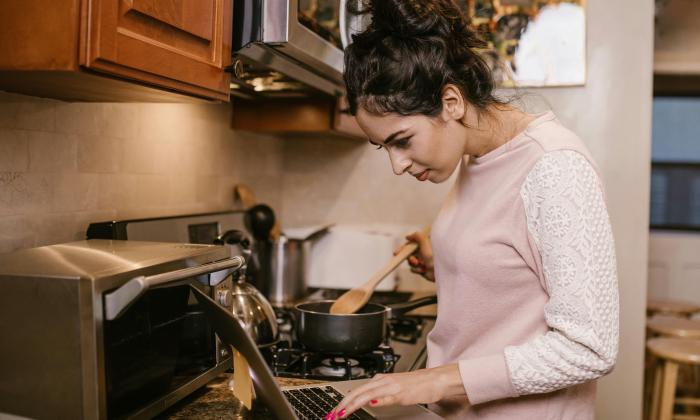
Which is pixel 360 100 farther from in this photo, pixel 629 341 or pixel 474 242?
pixel 629 341

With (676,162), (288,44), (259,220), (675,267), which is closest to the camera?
(288,44)

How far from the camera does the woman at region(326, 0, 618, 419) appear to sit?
1.01 meters

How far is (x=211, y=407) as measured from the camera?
1123mm

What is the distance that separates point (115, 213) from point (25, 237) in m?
0.32

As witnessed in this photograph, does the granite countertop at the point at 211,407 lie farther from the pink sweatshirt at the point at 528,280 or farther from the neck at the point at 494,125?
the neck at the point at 494,125

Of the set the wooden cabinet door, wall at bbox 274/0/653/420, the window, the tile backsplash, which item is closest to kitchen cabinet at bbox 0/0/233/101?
the wooden cabinet door

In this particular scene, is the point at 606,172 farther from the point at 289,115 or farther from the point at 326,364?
the point at 326,364

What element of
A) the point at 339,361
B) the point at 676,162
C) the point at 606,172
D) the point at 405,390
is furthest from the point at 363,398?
the point at 676,162

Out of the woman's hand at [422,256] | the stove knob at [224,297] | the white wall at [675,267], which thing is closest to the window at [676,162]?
the white wall at [675,267]

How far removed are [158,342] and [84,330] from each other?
202mm

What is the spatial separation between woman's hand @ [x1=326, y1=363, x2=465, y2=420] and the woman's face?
351 millimetres

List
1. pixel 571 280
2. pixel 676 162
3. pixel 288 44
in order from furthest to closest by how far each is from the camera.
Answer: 1. pixel 676 162
2. pixel 288 44
3. pixel 571 280

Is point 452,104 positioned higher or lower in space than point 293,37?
lower

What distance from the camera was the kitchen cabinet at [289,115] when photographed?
215cm
